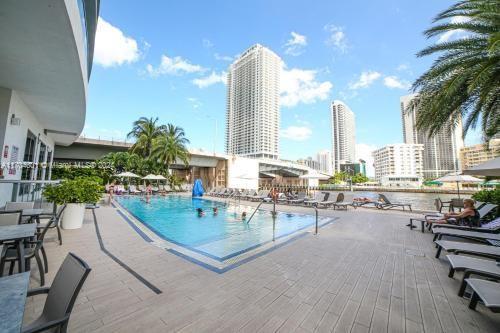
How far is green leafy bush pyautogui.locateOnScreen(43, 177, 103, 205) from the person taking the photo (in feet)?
19.3

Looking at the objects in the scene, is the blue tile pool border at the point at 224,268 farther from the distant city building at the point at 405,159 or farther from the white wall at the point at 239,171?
the distant city building at the point at 405,159

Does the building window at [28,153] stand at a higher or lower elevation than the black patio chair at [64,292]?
higher

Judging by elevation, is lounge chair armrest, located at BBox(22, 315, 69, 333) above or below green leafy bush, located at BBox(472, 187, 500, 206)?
below

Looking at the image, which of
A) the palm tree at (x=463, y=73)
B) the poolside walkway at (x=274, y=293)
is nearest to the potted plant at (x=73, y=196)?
the poolside walkway at (x=274, y=293)

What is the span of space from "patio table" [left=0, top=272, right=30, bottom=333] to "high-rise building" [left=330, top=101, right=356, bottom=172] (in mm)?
143110

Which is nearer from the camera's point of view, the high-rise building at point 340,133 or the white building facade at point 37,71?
the white building facade at point 37,71

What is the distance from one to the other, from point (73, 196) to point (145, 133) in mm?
22901

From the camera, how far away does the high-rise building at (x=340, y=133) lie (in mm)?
135500

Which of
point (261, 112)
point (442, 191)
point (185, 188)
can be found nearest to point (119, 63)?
point (185, 188)

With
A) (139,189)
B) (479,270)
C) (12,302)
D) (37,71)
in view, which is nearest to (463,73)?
(479,270)

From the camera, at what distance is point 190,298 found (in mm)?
2719

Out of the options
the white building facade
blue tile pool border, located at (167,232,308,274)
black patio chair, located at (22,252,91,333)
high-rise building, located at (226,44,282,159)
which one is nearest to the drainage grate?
blue tile pool border, located at (167,232,308,274)

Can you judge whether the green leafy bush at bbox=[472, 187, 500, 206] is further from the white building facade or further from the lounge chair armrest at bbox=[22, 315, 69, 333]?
the white building facade

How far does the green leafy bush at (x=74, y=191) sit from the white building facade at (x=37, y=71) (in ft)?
2.64
